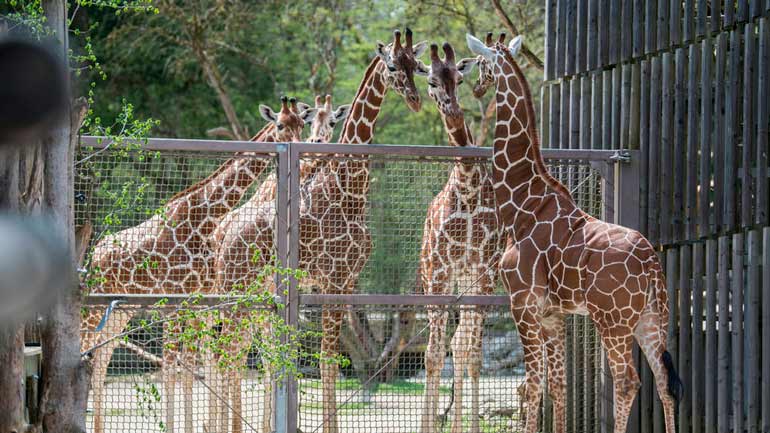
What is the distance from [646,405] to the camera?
664 centimetres

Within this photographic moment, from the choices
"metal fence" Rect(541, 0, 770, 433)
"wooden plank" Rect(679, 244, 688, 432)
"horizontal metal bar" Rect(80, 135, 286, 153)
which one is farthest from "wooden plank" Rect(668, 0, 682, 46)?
"horizontal metal bar" Rect(80, 135, 286, 153)

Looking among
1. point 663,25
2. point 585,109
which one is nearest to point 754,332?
point 663,25

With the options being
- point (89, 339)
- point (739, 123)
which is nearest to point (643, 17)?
point (739, 123)

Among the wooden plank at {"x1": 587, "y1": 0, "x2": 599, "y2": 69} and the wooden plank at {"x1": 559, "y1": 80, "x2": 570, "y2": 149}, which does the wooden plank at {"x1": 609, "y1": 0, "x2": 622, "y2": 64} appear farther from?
the wooden plank at {"x1": 559, "y1": 80, "x2": 570, "y2": 149}

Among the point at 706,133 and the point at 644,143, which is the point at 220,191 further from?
the point at 706,133

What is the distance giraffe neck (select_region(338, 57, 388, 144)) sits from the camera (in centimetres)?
727

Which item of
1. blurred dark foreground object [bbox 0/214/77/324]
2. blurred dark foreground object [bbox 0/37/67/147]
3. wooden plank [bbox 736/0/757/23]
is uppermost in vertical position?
wooden plank [bbox 736/0/757/23]

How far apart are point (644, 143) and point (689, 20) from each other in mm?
918

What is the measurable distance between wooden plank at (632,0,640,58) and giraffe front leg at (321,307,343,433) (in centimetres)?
285

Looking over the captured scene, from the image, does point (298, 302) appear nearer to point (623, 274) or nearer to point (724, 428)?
point (623, 274)

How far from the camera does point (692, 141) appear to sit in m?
6.23

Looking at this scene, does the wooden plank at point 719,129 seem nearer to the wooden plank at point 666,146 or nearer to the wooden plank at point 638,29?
A: the wooden plank at point 666,146

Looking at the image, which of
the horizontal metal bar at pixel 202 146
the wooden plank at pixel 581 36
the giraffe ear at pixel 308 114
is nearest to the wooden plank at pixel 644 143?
the wooden plank at pixel 581 36

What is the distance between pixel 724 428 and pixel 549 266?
145 cm
